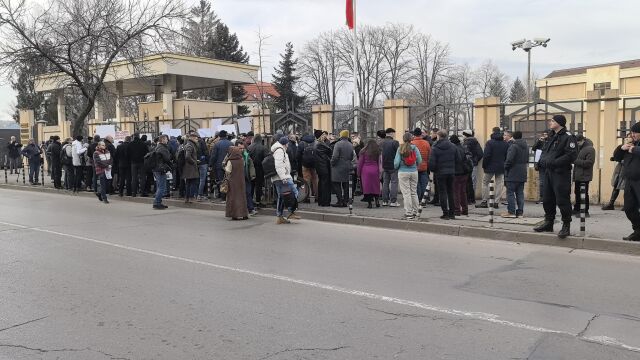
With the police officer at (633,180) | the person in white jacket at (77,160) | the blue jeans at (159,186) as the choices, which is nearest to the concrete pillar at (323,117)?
the blue jeans at (159,186)

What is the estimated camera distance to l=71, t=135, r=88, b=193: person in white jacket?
61.1 ft

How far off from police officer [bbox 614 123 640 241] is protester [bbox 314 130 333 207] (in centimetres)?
684

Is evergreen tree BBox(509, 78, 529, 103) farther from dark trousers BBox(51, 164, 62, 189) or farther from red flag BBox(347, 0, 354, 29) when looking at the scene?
dark trousers BBox(51, 164, 62, 189)

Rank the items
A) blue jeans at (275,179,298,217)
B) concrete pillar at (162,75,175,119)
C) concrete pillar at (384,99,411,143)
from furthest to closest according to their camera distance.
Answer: concrete pillar at (162,75,175,119) < concrete pillar at (384,99,411,143) < blue jeans at (275,179,298,217)

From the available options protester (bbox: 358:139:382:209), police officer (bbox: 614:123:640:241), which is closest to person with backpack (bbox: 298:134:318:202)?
protester (bbox: 358:139:382:209)

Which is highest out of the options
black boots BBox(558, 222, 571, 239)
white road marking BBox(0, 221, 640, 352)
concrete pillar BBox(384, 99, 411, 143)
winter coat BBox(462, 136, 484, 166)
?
concrete pillar BBox(384, 99, 411, 143)

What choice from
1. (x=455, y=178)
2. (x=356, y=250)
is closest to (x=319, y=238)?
(x=356, y=250)

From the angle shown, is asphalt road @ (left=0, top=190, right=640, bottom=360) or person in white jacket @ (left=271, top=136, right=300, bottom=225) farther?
person in white jacket @ (left=271, top=136, right=300, bottom=225)

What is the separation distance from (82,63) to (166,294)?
707 inches

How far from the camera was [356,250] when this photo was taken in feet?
29.8

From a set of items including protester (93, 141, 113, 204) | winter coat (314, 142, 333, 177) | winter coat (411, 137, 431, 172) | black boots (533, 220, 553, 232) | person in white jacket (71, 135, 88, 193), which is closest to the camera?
black boots (533, 220, 553, 232)

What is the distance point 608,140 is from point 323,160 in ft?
23.0

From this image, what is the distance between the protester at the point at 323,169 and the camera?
13.8 metres

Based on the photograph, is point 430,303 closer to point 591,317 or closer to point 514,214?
point 591,317
